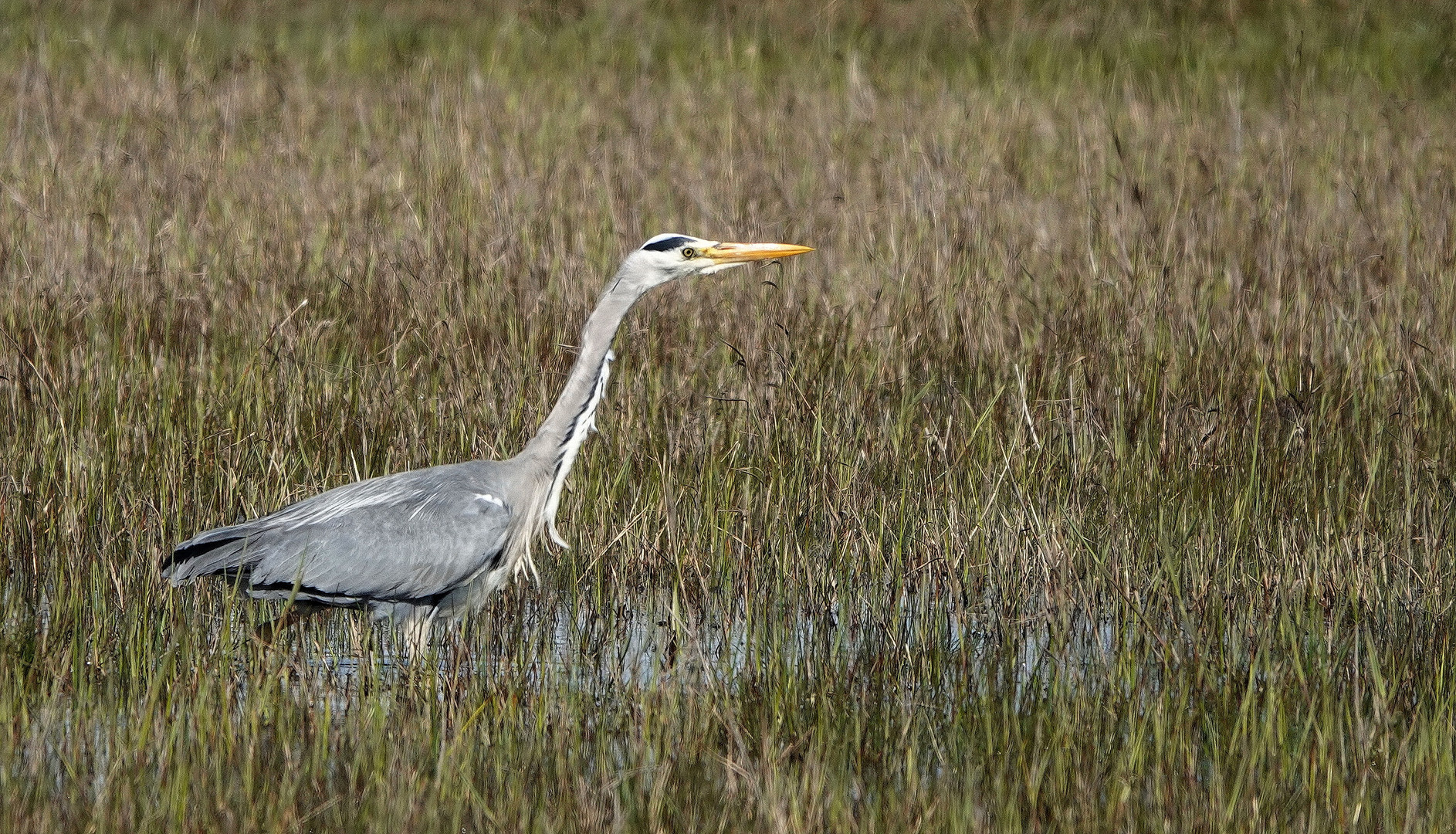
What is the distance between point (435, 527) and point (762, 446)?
4.93ft

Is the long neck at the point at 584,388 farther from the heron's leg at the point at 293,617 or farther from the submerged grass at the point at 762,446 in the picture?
the heron's leg at the point at 293,617

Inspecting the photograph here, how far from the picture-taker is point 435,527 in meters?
4.38

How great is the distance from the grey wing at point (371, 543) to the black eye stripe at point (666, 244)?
2.67ft

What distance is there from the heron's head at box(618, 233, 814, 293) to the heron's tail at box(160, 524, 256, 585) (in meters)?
1.27

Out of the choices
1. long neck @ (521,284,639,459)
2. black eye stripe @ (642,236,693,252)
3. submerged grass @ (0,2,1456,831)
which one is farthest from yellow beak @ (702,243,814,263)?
submerged grass @ (0,2,1456,831)

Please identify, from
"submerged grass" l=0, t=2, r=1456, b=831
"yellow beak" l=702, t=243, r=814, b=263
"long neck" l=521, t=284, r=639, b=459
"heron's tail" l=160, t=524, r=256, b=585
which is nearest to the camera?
"submerged grass" l=0, t=2, r=1456, b=831

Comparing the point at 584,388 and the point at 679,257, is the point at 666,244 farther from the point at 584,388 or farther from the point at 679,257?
the point at 584,388

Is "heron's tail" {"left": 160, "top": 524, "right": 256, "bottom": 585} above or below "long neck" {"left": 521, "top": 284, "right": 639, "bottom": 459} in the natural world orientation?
below

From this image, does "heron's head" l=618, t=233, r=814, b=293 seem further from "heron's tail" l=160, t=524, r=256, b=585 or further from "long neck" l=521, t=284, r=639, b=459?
"heron's tail" l=160, t=524, r=256, b=585

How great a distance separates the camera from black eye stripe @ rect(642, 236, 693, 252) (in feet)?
15.2

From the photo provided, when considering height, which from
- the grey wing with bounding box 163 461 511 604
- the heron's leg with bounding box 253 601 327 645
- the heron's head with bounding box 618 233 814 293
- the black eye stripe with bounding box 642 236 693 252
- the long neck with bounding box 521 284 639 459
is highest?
the black eye stripe with bounding box 642 236 693 252

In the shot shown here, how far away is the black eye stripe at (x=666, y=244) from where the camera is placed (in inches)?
183

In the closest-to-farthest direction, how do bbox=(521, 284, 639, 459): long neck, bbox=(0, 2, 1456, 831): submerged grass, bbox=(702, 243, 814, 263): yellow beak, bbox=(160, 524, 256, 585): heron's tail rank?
bbox=(0, 2, 1456, 831): submerged grass, bbox=(160, 524, 256, 585): heron's tail, bbox=(521, 284, 639, 459): long neck, bbox=(702, 243, 814, 263): yellow beak

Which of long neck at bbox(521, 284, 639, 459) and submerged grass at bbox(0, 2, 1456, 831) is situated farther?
long neck at bbox(521, 284, 639, 459)
